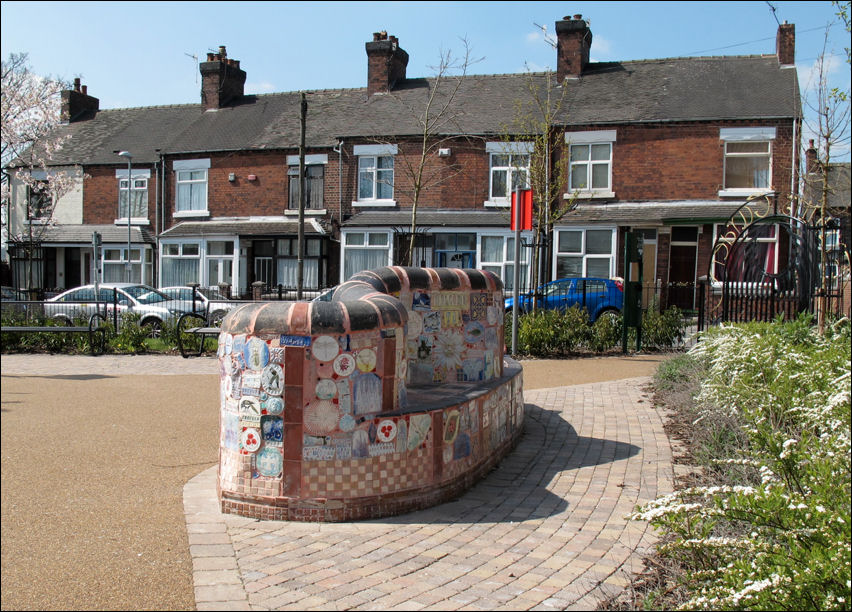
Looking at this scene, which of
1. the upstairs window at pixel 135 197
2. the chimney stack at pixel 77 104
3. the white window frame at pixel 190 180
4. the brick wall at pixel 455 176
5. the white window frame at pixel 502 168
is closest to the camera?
the brick wall at pixel 455 176

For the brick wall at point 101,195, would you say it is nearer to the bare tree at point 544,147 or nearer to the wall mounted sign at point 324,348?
the bare tree at point 544,147

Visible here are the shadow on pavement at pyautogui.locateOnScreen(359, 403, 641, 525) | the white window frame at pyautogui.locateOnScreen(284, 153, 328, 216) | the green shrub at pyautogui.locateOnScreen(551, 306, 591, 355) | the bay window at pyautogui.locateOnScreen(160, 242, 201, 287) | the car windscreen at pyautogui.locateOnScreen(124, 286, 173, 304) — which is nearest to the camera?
the shadow on pavement at pyautogui.locateOnScreen(359, 403, 641, 525)

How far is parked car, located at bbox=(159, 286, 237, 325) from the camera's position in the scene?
1695 centimetres

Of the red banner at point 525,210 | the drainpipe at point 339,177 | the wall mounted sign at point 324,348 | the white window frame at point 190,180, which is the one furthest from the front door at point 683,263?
the wall mounted sign at point 324,348

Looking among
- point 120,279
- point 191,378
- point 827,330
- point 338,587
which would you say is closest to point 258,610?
point 338,587

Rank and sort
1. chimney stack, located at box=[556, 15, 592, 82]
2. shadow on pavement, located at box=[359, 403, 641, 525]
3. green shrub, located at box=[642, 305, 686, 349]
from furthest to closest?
chimney stack, located at box=[556, 15, 592, 82] < green shrub, located at box=[642, 305, 686, 349] < shadow on pavement, located at box=[359, 403, 641, 525]

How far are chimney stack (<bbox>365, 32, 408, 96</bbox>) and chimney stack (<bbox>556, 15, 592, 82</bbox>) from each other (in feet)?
20.4

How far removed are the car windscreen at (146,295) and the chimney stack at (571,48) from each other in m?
16.6

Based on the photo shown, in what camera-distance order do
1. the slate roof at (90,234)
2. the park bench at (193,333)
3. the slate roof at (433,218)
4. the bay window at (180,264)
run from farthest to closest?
the slate roof at (90,234)
the bay window at (180,264)
the slate roof at (433,218)
the park bench at (193,333)

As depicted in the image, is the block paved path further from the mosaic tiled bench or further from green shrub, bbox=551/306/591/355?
green shrub, bbox=551/306/591/355

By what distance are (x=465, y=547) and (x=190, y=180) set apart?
2869cm

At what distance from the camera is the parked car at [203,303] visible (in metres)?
17.0

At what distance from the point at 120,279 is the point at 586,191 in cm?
1954

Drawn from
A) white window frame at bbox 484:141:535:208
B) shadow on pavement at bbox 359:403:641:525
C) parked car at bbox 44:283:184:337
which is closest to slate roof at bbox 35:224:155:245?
parked car at bbox 44:283:184:337
